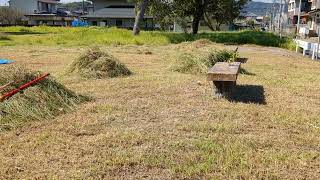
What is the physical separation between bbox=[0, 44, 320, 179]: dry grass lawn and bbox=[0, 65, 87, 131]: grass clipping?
20cm

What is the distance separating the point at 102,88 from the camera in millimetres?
8180

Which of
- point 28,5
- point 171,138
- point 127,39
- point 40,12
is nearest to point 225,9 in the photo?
point 127,39

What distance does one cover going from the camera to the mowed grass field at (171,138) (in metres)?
4.03

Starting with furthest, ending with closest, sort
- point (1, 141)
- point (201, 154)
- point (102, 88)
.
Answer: point (102, 88) → point (1, 141) → point (201, 154)

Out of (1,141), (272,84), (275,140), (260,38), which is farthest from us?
(260,38)

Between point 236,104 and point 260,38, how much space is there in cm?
2137

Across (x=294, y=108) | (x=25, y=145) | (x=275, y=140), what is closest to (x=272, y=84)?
(x=294, y=108)

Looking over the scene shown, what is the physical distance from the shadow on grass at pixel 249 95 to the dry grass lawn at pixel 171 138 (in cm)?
2

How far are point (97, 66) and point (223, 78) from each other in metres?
3.80

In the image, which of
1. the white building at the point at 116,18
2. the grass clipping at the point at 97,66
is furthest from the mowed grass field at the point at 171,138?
the white building at the point at 116,18

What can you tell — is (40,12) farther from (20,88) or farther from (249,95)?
(20,88)

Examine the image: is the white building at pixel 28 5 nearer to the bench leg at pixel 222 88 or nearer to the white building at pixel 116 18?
the white building at pixel 116 18

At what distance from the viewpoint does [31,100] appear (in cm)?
598

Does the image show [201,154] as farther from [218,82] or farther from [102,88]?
[102,88]
